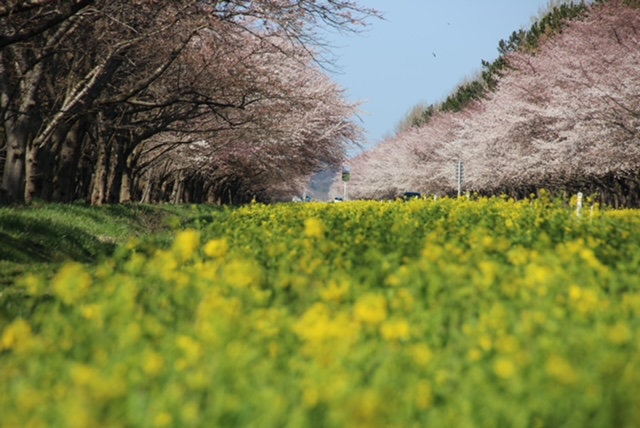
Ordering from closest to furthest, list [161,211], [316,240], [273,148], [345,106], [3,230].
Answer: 1. [316,240]
2. [3,230]
3. [161,211]
4. [273,148]
5. [345,106]

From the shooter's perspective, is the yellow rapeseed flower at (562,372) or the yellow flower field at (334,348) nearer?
the yellow flower field at (334,348)

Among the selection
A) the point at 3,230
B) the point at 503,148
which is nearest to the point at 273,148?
the point at 503,148

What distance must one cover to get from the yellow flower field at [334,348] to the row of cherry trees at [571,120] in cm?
1728

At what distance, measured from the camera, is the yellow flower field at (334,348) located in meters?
3.39

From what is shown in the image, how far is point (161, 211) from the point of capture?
2900cm

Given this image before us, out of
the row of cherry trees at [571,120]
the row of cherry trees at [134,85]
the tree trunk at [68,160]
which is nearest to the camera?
the row of cherry trees at [134,85]

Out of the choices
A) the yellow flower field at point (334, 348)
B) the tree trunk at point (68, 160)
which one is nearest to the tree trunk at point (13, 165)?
the tree trunk at point (68, 160)

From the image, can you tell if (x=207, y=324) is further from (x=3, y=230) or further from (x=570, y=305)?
(x=3, y=230)

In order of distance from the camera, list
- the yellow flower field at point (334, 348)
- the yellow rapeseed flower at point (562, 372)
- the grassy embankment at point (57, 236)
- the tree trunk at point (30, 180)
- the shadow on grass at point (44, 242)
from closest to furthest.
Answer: the yellow flower field at point (334, 348) < the yellow rapeseed flower at point (562, 372) < the grassy embankment at point (57, 236) < the shadow on grass at point (44, 242) < the tree trunk at point (30, 180)

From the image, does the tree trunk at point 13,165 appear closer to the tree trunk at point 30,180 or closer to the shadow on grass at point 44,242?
the tree trunk at point 30,180

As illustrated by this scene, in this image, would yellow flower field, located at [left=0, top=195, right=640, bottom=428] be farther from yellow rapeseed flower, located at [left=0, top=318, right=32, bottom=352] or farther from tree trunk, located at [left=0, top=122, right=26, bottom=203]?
tree trunk, located at [left=0, top=122, right=26, bottom=203]

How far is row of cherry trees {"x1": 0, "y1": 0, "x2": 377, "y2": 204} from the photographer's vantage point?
59.9ft

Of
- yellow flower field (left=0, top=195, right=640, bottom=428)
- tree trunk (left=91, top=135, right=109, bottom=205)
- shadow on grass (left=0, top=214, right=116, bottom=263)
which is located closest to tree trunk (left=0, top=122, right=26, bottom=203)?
shadow on grass (left=0, top=214, right=116, bottom=263)

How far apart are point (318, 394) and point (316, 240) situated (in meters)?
5.48
